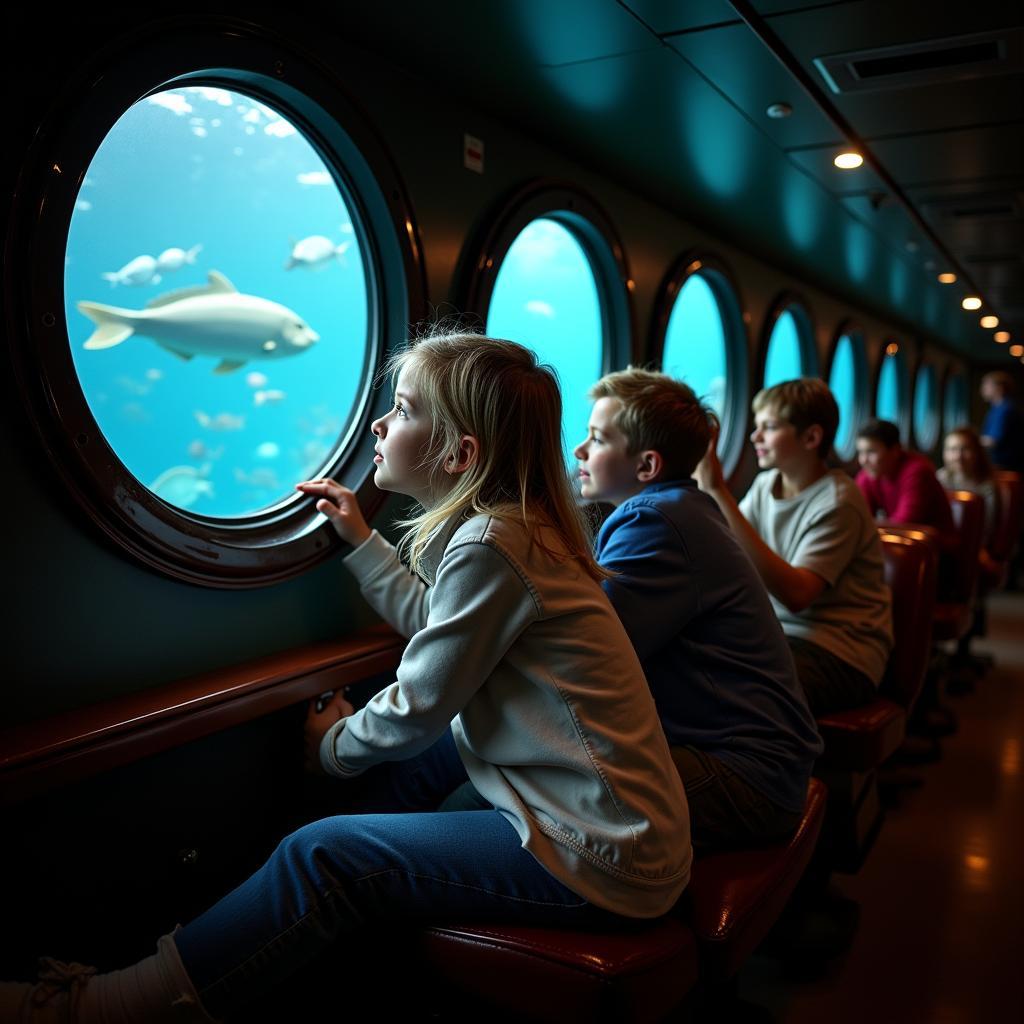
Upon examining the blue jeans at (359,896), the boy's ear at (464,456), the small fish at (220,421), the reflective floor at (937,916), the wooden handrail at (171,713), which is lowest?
the reflective floor at (937,916)

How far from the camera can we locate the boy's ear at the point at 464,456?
5.68 feet

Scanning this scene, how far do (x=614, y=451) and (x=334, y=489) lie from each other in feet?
2.18

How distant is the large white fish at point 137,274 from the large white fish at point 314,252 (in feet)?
1.47

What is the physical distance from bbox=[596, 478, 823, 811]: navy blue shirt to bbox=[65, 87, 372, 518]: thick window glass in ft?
2.94

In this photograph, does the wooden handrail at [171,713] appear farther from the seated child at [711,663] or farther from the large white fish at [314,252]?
the large white fish at [314,252]

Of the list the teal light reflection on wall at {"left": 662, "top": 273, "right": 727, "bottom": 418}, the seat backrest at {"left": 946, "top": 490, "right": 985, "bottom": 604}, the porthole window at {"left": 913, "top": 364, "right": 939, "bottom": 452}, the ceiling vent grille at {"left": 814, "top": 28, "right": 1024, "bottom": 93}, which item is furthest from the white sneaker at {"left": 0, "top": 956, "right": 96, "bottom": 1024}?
the porthole window at {"left": 913, "top": 364, "right": 939, "bottom": 452}

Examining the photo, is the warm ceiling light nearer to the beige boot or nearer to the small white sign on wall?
the small white sign on wall

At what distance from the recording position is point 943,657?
4.98 m

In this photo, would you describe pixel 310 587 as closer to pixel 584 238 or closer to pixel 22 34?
pixel 22 34

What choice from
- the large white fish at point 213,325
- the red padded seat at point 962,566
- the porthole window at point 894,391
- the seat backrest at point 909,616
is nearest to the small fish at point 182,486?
the large white fish at point 213,325

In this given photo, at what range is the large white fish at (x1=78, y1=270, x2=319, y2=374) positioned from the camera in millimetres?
2041

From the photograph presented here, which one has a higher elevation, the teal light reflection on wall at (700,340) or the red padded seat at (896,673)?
the teal light reflection on wall at (700,340)

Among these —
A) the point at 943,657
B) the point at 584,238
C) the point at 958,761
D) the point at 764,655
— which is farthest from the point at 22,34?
the point at 943,657

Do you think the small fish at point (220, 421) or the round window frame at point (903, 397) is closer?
the small fish at point (220, 421)
